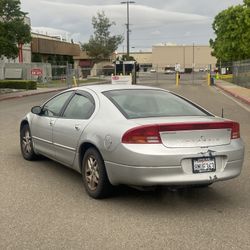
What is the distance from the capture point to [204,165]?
5.62 m

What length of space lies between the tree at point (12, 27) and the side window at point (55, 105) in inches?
917

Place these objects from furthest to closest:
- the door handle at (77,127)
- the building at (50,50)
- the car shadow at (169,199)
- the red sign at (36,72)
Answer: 1. the building at (50,50)
2. the red sign at (36,72)
3. the door handle at (77,127)
4. the car shadow at (169,199)

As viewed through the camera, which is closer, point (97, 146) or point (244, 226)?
point (244, 226)

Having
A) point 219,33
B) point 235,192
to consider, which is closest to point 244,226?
point 235,192

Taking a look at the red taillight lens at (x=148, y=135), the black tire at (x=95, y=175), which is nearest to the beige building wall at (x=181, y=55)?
the black tire at (x=95, y=175)

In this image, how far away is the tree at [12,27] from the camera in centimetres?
3084

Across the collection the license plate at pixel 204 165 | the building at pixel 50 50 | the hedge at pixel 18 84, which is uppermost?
the building at pixel 50 50

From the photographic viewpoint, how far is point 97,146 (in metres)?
6.01

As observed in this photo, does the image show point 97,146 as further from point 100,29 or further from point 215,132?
point 100,29

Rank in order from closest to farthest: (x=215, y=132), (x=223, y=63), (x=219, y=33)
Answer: (x=215, y=132) → (x=219, y=33) → (x=223, y=63)

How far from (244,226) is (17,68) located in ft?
143

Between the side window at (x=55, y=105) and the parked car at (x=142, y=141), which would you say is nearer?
the parked car at (x=142, y=141)

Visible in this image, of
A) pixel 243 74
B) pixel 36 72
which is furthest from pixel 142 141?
pixel 36 72

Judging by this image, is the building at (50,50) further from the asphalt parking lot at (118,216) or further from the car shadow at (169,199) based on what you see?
the car shadow at (169,199)
